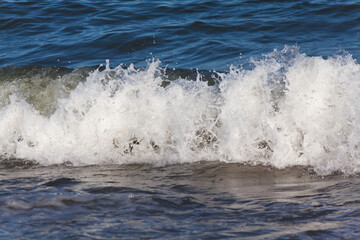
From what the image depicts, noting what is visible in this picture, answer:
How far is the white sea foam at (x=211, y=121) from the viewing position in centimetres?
517

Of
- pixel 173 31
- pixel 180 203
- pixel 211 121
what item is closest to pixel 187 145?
pixel 211 121

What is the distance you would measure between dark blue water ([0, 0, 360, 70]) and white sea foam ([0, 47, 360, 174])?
225cm

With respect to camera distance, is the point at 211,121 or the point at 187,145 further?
the point at 211,121

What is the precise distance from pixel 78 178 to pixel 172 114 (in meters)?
1.40

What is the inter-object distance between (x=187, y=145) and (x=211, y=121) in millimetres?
375

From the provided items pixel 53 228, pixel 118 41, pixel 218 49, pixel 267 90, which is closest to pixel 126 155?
pixel 267 90

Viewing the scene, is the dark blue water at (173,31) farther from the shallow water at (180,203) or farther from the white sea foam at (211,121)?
the shallow water at (180,203)

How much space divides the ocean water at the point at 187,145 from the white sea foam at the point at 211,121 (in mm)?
14

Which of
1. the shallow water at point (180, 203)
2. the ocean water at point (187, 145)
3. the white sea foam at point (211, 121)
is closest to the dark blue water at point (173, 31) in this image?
the ocean water at point (187, 145)

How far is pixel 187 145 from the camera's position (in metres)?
5.56

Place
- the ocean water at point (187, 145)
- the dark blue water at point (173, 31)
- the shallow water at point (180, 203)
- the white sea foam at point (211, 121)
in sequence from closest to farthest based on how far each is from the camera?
1. the shallow water at point (180, 203)
2. the ocean water at point (187, 145)
3. the white sea foam at point (211, 121)
4. the dark blue water at point (173, 31)

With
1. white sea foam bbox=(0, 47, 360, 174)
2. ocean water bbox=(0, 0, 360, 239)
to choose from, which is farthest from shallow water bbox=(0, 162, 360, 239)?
white sea foam bbox=(0, 47, 360, 174)

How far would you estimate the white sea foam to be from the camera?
5.17 meters

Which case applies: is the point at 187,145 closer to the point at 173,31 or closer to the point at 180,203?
the point at 180,203
